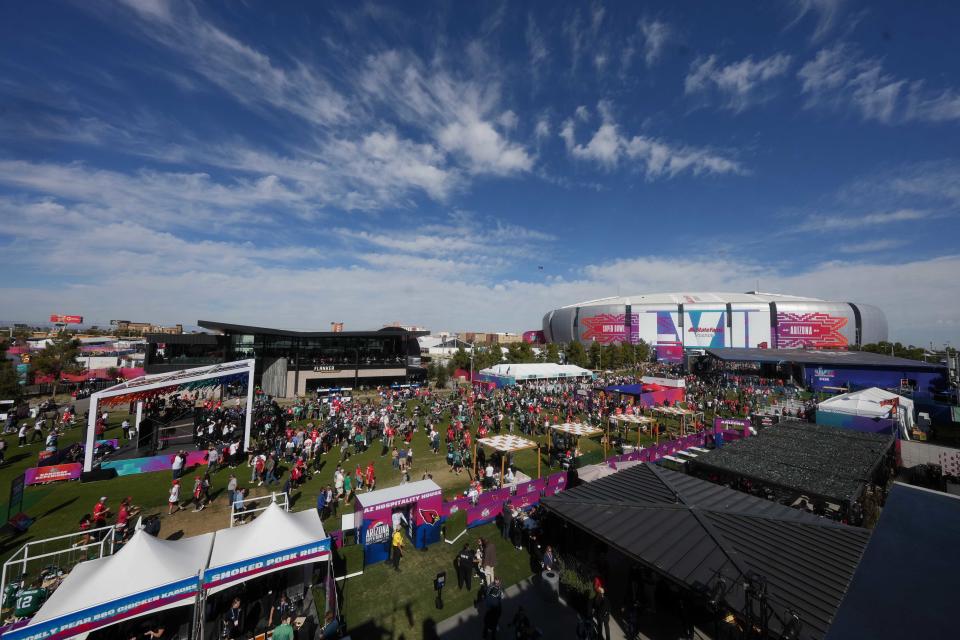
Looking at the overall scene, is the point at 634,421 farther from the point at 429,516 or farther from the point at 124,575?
the point at 124,575

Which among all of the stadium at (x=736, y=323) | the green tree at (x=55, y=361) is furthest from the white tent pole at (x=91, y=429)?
the stadium at (x=736, y=323)

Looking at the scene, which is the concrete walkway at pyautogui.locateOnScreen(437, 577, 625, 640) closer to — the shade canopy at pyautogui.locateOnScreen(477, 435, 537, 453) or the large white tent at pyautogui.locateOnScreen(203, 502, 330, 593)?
the large white tent at pyautogui.locateOnScreen(203, 502, 330, 593)

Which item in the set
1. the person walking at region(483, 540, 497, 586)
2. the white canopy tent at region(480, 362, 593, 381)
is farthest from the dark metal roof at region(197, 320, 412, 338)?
the person walking at region(483, 540, 497, 586)

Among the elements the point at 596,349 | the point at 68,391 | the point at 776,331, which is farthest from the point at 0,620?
the point at 776,331

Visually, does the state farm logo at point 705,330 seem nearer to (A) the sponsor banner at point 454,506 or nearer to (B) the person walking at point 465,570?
(A) the sponsor banner at point 454,506

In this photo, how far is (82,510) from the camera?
42.1 feet

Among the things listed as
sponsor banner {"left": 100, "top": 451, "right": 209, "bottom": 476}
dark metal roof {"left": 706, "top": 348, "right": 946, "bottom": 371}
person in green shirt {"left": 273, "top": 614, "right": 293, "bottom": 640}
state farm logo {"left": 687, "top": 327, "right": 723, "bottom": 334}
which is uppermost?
state farm logo {"left": 687, "top": 327, "right": 723, "bottom": 334}

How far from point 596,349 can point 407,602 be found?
235ft

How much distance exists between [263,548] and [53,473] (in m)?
14.3

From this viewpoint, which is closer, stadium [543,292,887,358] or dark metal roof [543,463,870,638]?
dark metal roof [543,463,870,638]

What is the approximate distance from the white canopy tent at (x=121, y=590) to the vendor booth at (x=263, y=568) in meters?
0.43

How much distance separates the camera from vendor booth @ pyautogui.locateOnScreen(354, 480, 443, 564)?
1027cm

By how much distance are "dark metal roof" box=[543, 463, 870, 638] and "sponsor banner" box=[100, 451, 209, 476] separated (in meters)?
16.2

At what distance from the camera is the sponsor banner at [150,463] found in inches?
631
